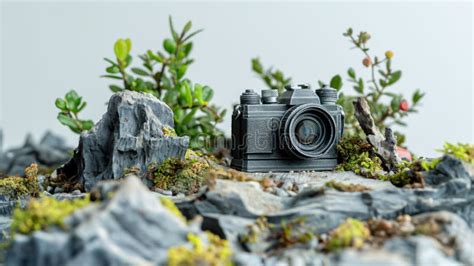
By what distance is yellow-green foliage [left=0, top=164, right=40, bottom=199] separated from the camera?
6695 mm

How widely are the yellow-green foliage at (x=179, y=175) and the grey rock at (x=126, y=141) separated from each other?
0.16 meters

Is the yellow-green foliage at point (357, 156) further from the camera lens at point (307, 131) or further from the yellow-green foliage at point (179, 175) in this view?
the yellow-green foliage at point (179, 175)

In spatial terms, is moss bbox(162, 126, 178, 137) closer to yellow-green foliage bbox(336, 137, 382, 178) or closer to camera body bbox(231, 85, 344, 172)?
camera body bbox(231, 85, 344, 172)

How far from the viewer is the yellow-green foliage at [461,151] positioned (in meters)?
5.33

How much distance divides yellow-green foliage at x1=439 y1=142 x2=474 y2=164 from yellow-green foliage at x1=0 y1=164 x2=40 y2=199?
439 centimetres

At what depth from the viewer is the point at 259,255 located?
441cm

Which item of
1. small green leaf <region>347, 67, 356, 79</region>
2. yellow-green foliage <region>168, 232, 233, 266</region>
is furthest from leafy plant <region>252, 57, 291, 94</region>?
yellow-green foliage <region>168, 232, 233, 266</region>

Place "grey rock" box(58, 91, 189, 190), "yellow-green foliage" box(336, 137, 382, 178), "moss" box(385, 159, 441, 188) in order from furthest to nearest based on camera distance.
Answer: "yellow-green foliage" box(336, 137, 382, 178), "grey rock" box(58, 91, 189, 190), "moss" box(385, 159, 441, 188)

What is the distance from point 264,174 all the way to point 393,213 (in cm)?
203

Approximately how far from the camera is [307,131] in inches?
272

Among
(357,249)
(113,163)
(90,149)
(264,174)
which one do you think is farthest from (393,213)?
(90,149)

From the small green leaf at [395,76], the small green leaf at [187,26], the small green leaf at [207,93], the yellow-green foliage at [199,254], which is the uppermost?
the small green leaf at [187,26]

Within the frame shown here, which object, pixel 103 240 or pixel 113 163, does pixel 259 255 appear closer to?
pixel 103 240

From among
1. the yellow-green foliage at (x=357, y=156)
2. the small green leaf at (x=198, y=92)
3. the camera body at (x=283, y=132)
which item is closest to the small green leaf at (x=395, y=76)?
the yellow-green foliage at (x=357, y=156)
